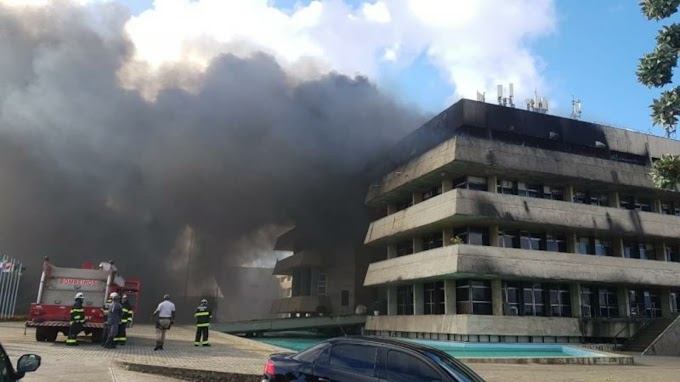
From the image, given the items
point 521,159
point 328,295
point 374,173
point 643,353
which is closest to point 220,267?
point 328,295

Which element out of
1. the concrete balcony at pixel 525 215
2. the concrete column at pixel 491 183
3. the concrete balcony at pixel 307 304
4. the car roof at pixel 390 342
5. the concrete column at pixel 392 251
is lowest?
the car roof at pixel 390 342

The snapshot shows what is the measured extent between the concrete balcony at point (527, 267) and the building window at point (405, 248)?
3.21 m

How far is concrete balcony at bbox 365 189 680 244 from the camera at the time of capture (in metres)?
26.0

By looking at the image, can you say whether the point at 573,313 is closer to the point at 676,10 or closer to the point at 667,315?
the point at 667,315

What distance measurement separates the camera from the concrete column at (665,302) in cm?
3094

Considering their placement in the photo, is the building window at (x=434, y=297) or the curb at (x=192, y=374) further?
the building window at (x=434, y=297)

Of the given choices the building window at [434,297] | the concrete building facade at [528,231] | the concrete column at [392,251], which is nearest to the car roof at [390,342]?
the concrete building facade at [528,231]

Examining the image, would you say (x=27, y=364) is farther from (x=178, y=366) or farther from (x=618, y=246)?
(x=618, y=246)

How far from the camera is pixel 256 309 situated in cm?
7762

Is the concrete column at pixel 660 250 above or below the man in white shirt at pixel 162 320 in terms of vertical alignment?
above

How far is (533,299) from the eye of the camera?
91.8 feet

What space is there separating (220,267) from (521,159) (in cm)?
3072

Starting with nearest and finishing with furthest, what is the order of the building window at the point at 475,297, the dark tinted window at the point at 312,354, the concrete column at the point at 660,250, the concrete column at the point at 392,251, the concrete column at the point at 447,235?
the dark tinted window at the point at 312,354, the building window at the point at 475,297, the concrete column at the point at 447,235, the concrete column at the point at 660,250, the concrete column at the point at 392,251

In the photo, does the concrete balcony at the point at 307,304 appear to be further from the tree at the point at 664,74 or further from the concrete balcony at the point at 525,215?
the tree at the point at 664,74
